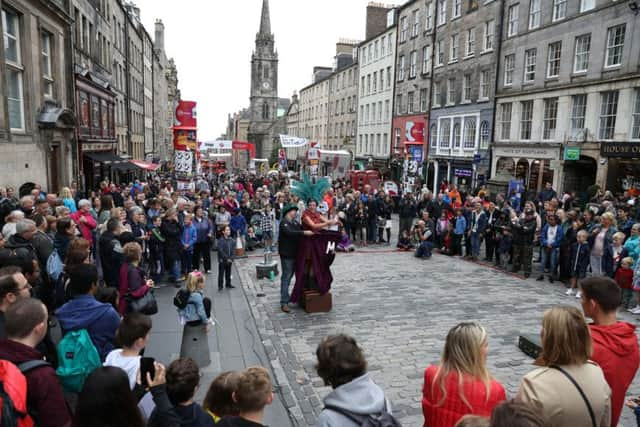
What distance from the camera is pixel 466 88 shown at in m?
31.6

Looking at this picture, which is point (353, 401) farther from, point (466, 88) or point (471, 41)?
point (471, 41)

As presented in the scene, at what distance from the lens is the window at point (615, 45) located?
19641mm

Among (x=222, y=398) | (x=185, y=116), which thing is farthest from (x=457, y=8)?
(x=222, y=398)

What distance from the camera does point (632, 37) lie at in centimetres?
1884

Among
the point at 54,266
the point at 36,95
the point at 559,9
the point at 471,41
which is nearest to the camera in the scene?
the point at 54,266

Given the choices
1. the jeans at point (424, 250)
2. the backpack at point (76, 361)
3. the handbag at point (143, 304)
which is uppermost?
the backpack at point (76, 361)

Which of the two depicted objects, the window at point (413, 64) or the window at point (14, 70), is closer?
the window at point (14, 70)

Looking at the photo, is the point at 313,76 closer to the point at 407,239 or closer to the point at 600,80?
the point at 600,80

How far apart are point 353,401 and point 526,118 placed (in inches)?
1067

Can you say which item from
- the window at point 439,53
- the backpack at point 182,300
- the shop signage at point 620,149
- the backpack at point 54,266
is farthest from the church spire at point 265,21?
the backpack at point 182,300

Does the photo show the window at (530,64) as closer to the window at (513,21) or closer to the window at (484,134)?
the window at (513,21)

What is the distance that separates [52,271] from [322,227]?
442 cm

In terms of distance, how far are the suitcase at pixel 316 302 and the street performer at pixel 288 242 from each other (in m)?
0.41

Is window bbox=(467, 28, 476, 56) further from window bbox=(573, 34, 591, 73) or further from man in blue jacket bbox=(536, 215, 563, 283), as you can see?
man in blue jacket bbox=(536, 215, 563, 283)
